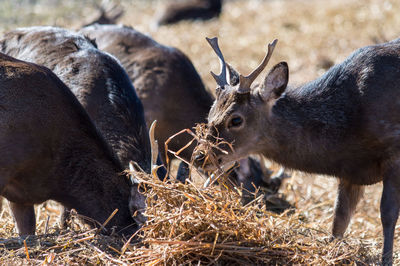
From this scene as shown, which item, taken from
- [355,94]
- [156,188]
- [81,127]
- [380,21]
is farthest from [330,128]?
[380,21]

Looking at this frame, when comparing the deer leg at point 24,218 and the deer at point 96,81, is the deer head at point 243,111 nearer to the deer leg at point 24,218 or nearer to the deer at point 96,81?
the deer at point 96,81

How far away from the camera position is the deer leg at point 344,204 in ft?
23.4

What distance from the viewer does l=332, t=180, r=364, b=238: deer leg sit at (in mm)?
7125

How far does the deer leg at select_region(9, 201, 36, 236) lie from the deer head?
1.90 metres

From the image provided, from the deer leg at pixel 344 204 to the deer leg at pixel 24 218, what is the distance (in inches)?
128

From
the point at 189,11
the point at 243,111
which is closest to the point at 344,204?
the point at 243,111

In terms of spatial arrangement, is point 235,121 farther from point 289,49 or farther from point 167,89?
point 289,49

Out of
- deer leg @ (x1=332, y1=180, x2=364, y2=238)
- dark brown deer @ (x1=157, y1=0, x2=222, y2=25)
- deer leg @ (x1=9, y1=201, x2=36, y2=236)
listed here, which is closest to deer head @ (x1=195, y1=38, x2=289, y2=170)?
deer leg @ (x1=332, y1=180, x2=364, y2=238)

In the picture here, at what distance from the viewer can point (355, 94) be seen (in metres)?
6.61

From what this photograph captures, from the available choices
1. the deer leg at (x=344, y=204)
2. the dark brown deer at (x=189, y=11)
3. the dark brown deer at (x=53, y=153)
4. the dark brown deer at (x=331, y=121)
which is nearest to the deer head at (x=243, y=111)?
the dark brown deer at (x=331, y=121)

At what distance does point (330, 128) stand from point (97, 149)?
7.81 ft

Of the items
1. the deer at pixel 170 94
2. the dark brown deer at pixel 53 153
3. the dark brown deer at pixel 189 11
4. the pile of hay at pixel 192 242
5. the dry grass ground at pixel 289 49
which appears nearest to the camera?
the pile of hay at pixel 192 242

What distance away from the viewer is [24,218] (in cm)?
681

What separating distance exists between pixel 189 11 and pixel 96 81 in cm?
1365
